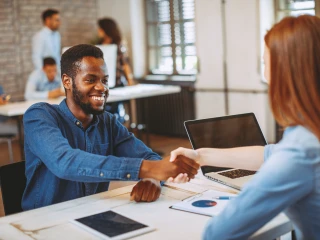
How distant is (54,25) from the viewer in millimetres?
6500

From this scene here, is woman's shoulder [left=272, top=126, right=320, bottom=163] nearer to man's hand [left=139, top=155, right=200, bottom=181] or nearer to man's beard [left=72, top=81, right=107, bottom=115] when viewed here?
man's hand [left=139, top=155, right=200, bottom=181]

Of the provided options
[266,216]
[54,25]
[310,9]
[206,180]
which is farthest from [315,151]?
[54,25]

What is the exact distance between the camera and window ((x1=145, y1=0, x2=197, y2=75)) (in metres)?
6.70

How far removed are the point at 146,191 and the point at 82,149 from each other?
0.42 metres

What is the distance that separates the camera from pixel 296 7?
569 cm

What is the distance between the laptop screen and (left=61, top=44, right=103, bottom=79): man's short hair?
0.49 meters

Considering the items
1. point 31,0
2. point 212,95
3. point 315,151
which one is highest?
point 31,0

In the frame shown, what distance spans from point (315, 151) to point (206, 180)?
3.10ft

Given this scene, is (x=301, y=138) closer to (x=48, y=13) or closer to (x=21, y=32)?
(x=48, y=13)

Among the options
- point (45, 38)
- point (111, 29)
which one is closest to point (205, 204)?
point (111, 29)

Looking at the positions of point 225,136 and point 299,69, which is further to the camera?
Answer: point 225,136

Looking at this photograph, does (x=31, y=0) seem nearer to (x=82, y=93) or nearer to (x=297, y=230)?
(x=82, y=93)

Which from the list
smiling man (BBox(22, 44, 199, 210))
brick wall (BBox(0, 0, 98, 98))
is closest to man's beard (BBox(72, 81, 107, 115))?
smiling man (BBox(22, 44, 199, 210))

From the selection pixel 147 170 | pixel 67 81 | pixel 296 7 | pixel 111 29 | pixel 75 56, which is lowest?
pixel 147 170
